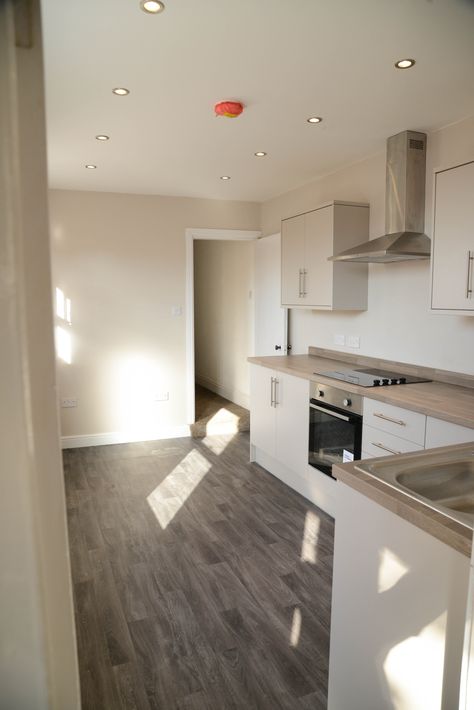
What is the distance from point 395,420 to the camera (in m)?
2.74

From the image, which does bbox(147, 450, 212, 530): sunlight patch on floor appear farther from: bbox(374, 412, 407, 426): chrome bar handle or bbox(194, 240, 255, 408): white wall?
bbox(194, 240, 255, 408): white wall

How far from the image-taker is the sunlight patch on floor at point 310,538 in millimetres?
2850

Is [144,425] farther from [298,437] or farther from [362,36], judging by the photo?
[362,36]

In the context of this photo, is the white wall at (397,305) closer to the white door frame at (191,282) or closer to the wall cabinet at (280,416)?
the wall cabinet at (280,416)

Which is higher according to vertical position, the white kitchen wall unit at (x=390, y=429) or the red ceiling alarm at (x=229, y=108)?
the red ceiling alarm at (x=229, y=108)

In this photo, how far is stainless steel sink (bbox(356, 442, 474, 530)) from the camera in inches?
60.2

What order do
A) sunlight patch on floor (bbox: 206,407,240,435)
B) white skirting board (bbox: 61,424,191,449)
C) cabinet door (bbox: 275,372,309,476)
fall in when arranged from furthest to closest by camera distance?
sunlight patch on floor (bbox: 206,407,240,435) → white skirting board (bbox: 61,424,191,449) → cabinet door (bbox: 275,372,309,476)

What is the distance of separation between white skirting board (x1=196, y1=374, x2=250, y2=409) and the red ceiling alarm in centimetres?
396

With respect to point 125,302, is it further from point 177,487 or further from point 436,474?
point 436,474

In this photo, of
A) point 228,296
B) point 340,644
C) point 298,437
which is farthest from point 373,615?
point 228,296

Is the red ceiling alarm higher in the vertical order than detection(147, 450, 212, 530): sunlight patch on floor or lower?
higher

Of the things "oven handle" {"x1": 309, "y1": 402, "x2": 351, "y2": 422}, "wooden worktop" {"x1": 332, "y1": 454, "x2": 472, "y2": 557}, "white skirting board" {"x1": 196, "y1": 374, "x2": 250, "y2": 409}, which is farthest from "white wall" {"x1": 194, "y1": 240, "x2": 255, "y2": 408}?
"wooden worktop" {"x1": 332, "y1": 454, "x2": 472, "y2": 557}

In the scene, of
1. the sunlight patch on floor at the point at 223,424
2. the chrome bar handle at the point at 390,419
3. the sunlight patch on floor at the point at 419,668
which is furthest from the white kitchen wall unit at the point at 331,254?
the sunlight patch on floor at the point at 419,668

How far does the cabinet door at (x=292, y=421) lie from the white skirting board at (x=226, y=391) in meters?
2.29
